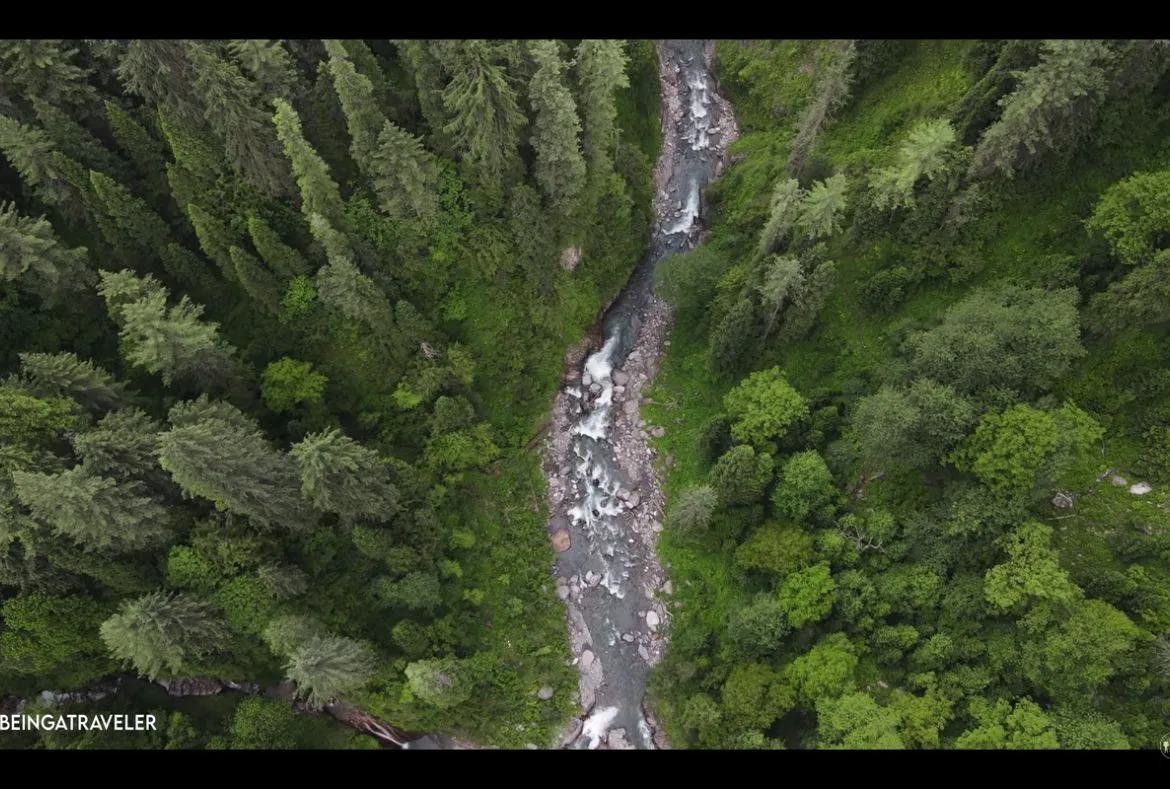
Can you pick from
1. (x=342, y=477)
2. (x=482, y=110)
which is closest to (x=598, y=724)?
(x=342, y=477)

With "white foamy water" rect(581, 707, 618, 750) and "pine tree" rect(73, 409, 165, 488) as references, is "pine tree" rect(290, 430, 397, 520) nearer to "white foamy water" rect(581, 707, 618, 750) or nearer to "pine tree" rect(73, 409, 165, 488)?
"pine tree" rect(73, 409, 165, 488)

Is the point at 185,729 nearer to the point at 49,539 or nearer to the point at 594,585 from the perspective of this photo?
the point at 49,539

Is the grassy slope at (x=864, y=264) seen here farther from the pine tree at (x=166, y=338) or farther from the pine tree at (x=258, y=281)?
the pine tree at (x=166, y=338)

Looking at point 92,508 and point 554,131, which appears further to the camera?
point 554,131

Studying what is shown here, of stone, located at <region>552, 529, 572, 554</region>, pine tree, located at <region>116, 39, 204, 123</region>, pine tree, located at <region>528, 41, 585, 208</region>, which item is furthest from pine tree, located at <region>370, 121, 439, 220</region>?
stone, located at <region>552, 529, 572, 554</region>

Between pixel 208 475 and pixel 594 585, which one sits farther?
pixel 594 585

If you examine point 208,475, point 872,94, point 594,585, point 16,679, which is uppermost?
point 872,94

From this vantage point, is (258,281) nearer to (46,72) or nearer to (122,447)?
(122,447)

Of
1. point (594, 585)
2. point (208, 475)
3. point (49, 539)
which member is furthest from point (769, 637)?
point (49, 539)

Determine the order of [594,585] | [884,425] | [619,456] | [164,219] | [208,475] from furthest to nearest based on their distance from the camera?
[619,456]
[594,585]
[164,219]
[884,425]
[208,475]
